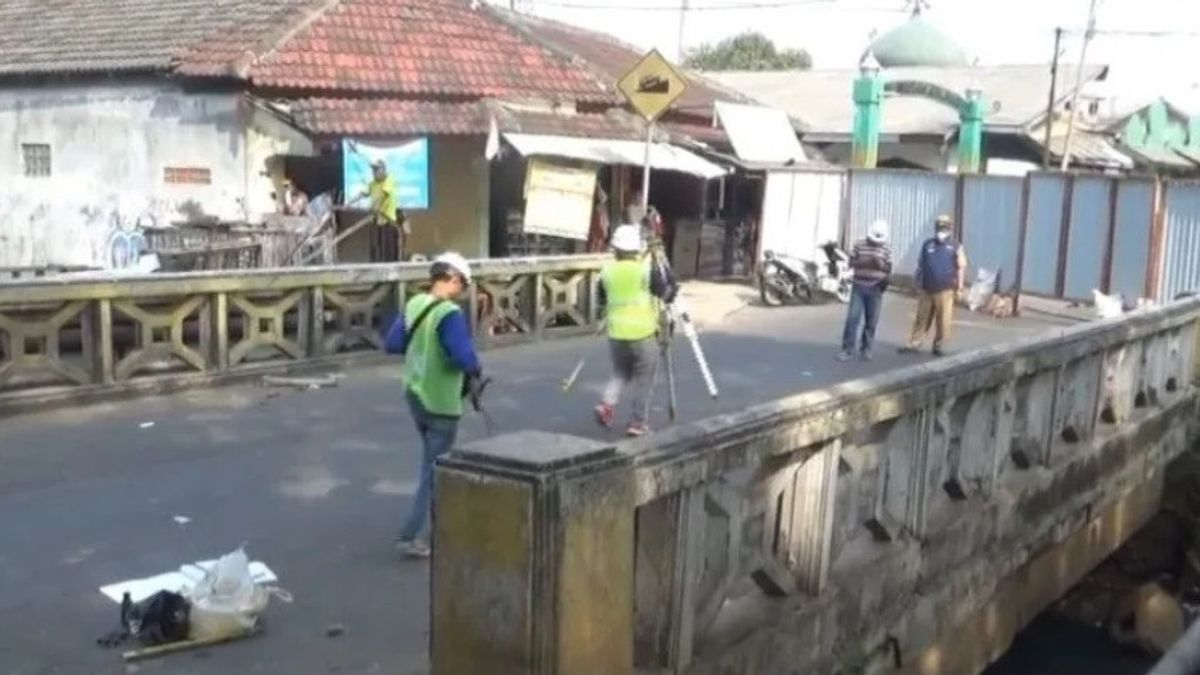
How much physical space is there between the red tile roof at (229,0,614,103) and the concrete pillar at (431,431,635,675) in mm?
14997

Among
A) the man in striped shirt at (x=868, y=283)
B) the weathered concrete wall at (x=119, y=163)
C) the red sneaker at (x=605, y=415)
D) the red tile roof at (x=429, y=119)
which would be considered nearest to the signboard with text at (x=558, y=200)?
the red tile roof at (x=429, y=119)

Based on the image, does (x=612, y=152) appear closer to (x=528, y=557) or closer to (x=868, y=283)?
(x=868, y=283)

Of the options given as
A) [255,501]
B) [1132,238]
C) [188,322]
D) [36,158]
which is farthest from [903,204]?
[255,501]

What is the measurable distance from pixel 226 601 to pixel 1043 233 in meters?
18.0

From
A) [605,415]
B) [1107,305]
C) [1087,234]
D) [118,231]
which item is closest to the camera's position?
[605,415]

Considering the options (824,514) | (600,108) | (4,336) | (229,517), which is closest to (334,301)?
(4,336)

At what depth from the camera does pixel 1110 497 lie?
9156 mm

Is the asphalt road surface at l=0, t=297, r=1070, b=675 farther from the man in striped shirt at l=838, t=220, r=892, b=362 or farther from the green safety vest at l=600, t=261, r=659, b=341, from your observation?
the man in striped shirt at l=838, t=220, r=892, b=362

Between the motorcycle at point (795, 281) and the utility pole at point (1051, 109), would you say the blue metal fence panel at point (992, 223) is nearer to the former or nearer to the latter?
the motorcycle at point (795, 281)

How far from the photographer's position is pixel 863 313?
14867mm

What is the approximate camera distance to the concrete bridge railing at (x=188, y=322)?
33.6 ft

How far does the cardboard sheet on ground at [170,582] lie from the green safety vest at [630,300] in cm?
412

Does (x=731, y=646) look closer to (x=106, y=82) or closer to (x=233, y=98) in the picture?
(x=233, y=98)

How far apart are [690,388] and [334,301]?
333 centimetres
